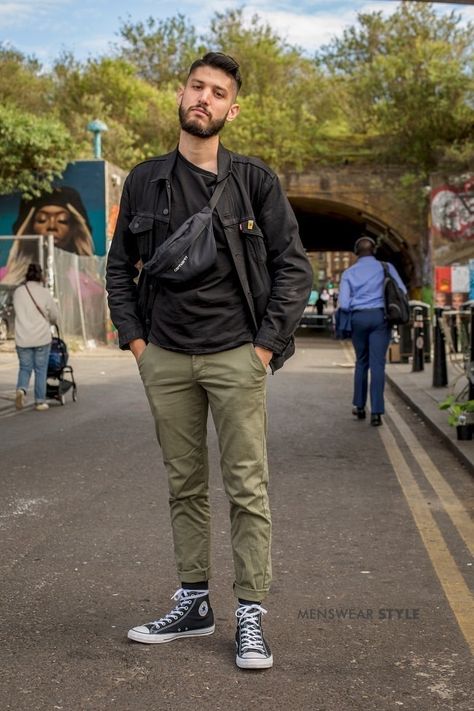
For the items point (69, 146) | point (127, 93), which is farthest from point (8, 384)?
point (127, 93)

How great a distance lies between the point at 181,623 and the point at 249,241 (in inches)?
60.6

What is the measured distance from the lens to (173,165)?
4016 mm

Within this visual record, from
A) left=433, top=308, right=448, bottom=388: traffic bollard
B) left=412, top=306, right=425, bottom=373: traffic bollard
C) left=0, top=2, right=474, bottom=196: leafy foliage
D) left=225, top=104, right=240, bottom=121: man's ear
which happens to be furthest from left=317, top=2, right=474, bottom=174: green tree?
left=225, top=104, right=240, bottom=121: man's ear

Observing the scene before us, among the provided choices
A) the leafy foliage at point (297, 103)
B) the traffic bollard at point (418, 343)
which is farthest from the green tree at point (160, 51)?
the traffic bollard at point (418, 343)

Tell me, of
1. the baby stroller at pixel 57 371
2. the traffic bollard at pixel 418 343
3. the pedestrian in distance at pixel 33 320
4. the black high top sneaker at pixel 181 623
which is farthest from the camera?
the traffic bollard at pixel 418 343

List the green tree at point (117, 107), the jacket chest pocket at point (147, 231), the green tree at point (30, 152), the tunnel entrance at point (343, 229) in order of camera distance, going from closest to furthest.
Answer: the jacket chest pocket at point (147, 231), the green tree at point (30, 152), the tunnel entrance at point (343, 229), the green tree at point (117, 107)

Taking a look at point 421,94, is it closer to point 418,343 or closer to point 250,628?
point 418,343

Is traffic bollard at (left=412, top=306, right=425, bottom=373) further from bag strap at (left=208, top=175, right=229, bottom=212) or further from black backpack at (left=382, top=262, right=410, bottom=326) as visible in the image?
bag strap at (left=208, top=175, right=229, bottom=212)

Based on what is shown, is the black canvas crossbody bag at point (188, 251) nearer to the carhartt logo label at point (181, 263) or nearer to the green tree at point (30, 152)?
the carhartt logo label at point (181, 263)

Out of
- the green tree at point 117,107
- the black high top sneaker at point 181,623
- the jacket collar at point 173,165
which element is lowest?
the black high top sneaker at point 181,623

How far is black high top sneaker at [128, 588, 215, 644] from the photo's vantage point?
4.18 m

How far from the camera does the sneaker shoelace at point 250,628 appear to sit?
3922 millimetres

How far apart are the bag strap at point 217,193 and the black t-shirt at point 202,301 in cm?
4

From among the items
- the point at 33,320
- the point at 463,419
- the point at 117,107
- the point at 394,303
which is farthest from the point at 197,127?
the point at 117,107
